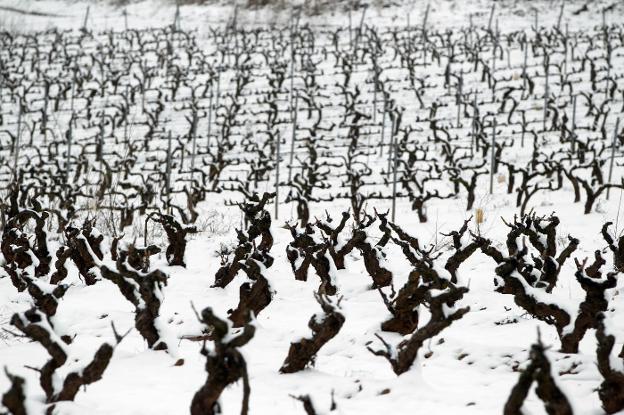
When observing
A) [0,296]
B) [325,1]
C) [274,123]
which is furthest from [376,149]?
[325,1]

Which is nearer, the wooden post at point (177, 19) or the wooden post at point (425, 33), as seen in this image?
the wooden post at point (425, 33)

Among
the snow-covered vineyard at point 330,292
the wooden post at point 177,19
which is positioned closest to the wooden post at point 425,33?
the snow-covered vineyard at point 330,292

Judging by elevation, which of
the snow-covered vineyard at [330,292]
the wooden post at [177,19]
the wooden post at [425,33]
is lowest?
the snow-covered vineyard at [330,292]

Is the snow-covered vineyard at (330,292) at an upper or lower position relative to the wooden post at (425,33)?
lower

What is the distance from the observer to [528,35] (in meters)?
33.2

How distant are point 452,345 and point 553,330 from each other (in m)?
0.93

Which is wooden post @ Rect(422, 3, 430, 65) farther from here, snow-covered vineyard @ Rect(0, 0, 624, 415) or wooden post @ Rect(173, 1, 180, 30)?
wooden post @ Rect(173, 1, 180, 30)

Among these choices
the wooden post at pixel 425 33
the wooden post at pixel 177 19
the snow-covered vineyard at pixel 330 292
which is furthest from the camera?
the wooden post at pixel 177 19

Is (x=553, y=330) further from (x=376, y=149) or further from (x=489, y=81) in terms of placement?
(x=489, y=81)

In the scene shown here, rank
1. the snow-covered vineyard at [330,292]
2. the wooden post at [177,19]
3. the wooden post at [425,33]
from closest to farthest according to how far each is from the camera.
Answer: the snow-covered vineyard at [330,292] < the wooden post at [425,33] < the wooden post at [177,19]

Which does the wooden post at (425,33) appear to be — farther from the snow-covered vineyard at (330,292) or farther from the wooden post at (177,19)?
the wooden post at (177,19)

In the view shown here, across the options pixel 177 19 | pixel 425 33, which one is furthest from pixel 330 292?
pixel 177 19

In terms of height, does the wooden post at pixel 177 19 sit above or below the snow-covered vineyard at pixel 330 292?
above

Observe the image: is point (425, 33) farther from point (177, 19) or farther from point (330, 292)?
point (330, 292)
